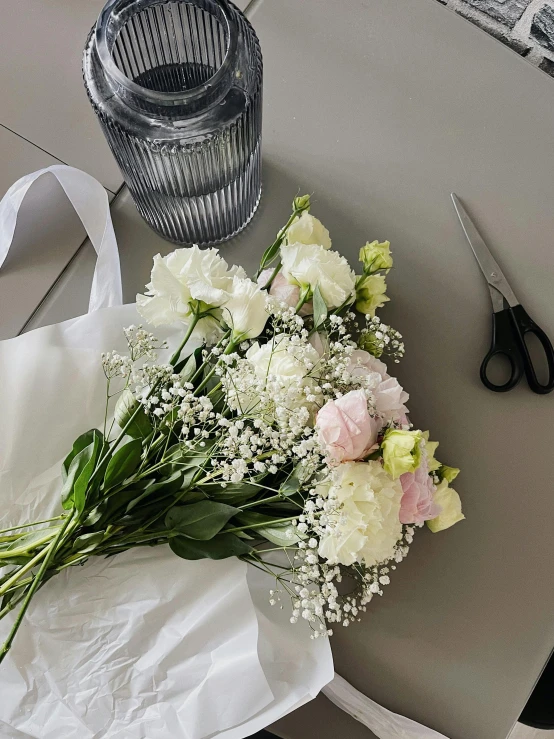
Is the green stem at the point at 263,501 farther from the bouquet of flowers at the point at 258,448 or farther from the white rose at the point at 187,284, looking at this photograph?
the white rose at the point at 187,284

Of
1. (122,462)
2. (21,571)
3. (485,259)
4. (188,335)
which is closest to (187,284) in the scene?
(188,335)

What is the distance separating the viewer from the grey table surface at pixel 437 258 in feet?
2.03

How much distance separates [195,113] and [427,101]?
0.34m

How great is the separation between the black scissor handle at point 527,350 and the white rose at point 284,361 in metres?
0.29

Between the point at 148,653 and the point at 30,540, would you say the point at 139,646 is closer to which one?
the point at 148,653

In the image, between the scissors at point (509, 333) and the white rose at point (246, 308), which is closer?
the white rose at point (246, 308)

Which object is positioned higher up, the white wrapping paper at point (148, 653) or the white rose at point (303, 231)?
the white rose at point (303, 231)

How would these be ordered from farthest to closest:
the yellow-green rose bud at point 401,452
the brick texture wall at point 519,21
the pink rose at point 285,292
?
the brick texture wall at point 519,21 → the pink rose at point 285,292 → the yellow-green rose bud at point 401,452

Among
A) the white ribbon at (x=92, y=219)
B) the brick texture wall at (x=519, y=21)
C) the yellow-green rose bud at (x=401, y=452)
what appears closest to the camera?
the yellow-green rose bud at (x=401, y=452)

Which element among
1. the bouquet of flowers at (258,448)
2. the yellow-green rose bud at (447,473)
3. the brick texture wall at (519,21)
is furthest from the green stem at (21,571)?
the brick texture wall at (519,21)

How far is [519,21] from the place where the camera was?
84 centimetres

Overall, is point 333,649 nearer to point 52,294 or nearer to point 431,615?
point 431,615

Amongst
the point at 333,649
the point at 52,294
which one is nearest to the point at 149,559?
the point at 333,649

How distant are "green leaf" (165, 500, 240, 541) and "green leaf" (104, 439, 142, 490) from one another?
0.16 ft
